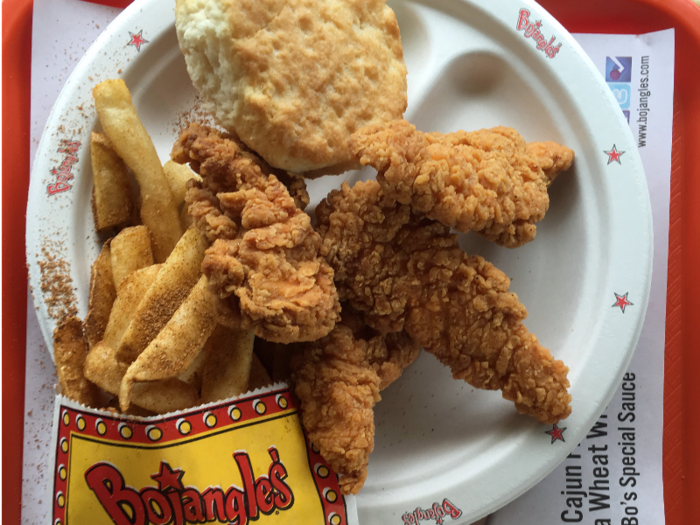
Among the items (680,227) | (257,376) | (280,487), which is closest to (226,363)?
(257,376)

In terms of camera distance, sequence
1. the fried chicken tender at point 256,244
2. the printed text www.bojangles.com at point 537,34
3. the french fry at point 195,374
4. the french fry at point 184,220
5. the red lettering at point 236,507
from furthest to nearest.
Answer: the printed text www.bojangles.com at point 537,34 < the french fry at point 184,220 < the french fry at point 195,374 < the red lettering at point 236,507 < the fried chicken tender at point 256,244

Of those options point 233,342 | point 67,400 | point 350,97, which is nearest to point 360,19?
point 350,97

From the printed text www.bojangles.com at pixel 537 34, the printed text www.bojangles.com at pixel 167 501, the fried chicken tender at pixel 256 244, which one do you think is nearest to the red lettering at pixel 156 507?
the printed text www.bojangles.com at pixel 167 501

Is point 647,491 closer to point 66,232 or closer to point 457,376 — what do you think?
point 457,376

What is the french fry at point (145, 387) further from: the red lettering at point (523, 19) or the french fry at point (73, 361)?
the red lettering at point (523, 19)

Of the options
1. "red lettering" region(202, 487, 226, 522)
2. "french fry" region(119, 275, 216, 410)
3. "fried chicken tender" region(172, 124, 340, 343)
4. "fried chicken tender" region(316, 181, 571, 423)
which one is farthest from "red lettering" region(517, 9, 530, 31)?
"red lettering" region(202, 487, 226, 522)

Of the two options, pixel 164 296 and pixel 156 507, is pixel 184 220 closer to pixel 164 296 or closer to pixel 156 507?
pixel 164 296
